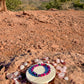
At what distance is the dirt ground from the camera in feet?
9.13

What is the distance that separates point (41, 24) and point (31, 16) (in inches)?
27.7

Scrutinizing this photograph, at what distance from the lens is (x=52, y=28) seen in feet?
→ 16.4

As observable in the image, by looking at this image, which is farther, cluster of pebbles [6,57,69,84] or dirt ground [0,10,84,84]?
dirt ground [0,10,84,84]

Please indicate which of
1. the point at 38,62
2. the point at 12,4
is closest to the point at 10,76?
the point at 38,62

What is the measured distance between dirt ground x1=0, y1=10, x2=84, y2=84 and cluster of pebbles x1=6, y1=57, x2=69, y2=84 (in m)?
0.09

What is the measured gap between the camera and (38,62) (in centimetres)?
277

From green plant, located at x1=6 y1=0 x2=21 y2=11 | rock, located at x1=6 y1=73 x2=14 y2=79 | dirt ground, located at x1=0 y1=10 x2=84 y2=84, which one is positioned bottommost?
rock, located at x1=6 y1=73 x2=14 y2=79

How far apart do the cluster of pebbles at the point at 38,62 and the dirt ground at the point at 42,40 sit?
9 cm

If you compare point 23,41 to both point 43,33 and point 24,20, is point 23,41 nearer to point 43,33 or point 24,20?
point 43,33

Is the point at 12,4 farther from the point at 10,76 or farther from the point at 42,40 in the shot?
the point at 10,76

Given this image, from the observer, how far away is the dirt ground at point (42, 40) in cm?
278

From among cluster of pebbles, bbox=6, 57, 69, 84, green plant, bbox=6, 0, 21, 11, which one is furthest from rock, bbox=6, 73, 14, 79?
green plant, bbox=6, 0, 21, 11

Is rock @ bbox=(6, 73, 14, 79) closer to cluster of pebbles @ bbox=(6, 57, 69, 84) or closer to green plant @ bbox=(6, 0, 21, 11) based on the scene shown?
cluster of pebbles @ bbox=(6, 57, 69, 84)

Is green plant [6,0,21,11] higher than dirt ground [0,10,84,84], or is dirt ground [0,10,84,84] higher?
green plant [6,0,21,11]
